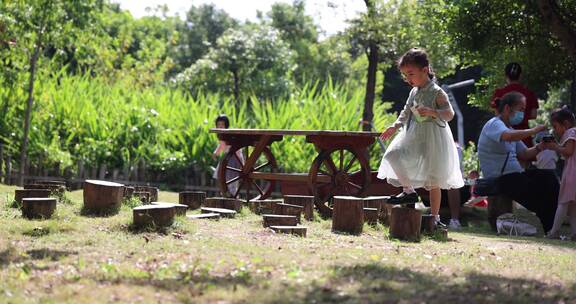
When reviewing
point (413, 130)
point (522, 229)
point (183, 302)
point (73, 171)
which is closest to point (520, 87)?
point (522, 229)

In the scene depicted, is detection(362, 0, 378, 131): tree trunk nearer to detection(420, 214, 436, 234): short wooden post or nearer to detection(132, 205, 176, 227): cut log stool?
detection(420, 214, 436, 234): short wooden post

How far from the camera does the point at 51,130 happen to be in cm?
1509

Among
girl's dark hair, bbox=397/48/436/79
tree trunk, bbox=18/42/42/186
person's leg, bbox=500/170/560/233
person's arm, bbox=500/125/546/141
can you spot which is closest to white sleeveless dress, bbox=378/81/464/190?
girl's dark hair, bbox=397/48/436/79

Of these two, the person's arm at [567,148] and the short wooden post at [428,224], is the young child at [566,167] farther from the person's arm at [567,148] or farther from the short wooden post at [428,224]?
the short wooden post at [428,224]

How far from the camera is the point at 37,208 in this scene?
686 cm

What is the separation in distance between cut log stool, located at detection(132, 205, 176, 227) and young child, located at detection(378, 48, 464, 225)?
6.25ft

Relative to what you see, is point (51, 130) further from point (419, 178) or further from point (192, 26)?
point (192, 26)

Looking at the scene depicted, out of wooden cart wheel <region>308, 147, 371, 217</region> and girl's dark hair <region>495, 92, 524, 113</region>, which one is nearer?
girl's dark hair <region>495, 92, 524, 113</region>

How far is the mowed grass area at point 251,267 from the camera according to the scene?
4.29 meters

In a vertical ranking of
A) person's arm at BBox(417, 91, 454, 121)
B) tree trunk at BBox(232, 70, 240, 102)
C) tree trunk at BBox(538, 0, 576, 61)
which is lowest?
person's arm at BBox(417, 91, 454, 121)

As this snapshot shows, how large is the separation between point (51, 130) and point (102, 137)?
0.92 metres

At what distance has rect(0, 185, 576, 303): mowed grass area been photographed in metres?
4.29

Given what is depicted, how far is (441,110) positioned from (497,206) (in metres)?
2.50

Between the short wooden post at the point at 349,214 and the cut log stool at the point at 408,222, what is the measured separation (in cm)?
39
